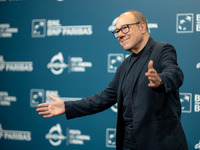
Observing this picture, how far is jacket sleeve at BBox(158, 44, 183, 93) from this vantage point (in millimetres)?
1444

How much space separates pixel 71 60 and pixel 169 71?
1977mm

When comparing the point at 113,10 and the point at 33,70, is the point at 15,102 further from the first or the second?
the point at 113,10

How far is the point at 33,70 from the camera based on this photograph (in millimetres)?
3518

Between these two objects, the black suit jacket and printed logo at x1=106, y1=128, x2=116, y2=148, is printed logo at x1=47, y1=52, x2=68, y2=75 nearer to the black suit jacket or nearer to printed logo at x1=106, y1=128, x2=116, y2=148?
printed logo at x1=106, y1=128, x2=116, y2=148

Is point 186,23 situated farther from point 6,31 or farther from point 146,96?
point 6,31

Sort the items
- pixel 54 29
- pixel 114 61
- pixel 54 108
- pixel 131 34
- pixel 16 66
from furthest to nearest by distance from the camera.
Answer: pixel 16 66 → pixel 54 29 → pixel 114 61 → pixel 54 108 → pixel 131 34

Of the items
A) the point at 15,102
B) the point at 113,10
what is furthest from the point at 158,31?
the point at 15,102

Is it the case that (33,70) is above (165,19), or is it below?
below

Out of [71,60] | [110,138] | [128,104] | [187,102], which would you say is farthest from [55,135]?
[128,104]

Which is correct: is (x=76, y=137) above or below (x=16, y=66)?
below

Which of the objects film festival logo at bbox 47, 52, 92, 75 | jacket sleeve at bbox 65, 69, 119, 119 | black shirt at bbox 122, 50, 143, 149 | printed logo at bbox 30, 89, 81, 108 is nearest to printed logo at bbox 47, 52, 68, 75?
film festival logo at bbox 47, 52, 92, 75

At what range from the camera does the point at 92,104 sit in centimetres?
220

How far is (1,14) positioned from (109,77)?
1.82 metres

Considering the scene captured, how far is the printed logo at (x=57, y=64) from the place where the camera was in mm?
3379
